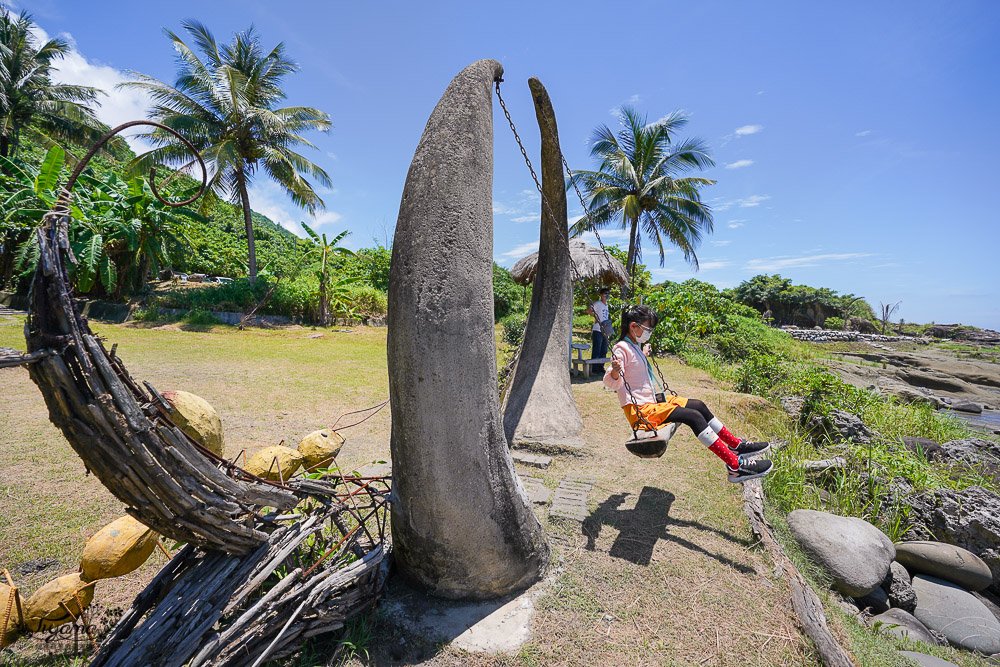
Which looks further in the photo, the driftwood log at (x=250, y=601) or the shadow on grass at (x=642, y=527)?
the shadow on grass at (x=642, y=527)

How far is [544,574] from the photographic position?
121 inches

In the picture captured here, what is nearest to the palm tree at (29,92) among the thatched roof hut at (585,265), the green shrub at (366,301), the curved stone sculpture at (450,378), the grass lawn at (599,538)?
the green shrub at (366,301)

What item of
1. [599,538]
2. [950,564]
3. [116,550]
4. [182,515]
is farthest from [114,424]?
[950,564]

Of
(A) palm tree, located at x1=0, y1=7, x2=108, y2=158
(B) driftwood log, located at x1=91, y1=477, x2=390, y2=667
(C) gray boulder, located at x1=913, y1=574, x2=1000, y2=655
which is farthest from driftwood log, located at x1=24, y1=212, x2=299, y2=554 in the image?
(A) palm tree, located at x1=0, y1=7, x2=108, y2=158

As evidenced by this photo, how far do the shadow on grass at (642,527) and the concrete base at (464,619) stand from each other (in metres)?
0.89

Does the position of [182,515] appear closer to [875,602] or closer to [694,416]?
[694,416]

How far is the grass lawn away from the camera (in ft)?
8.47

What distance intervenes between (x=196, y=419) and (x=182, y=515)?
2.87m

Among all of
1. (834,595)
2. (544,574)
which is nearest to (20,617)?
(544,574)

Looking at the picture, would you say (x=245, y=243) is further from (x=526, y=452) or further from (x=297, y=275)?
(x=526, y=452)

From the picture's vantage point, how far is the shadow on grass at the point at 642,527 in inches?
134

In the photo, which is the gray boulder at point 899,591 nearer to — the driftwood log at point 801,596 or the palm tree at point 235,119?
the driftwood log at point 801,596

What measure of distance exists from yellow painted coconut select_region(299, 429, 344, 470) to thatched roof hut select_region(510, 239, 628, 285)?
21.9 ft

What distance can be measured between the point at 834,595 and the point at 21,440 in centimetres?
824
